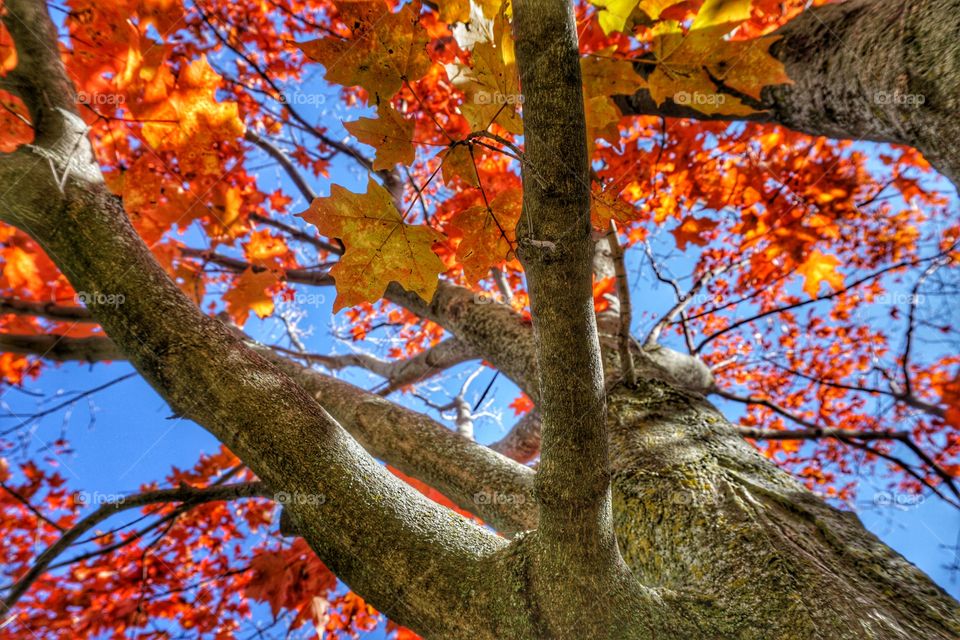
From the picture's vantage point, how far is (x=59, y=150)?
1.34 meters

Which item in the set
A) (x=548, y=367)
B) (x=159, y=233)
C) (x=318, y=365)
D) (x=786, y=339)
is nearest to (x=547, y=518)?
(x=548, y=367)

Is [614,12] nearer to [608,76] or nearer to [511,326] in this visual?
[608,76]

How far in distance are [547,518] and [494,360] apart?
1.40 metres

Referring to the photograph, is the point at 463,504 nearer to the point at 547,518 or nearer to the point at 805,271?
the point at 547,518

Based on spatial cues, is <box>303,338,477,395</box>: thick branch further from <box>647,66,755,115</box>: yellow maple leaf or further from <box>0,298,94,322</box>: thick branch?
<box>647,66,755,115</box>: yellow maple leaf

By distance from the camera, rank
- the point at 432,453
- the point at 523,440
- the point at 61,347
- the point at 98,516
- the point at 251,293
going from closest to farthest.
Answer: the point at 98,516
the point at 432,453
the point at 61,347
the point at 251,293
the point at 523,440

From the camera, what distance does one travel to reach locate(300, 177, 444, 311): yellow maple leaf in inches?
44.1

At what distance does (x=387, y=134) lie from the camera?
1.20 meters
